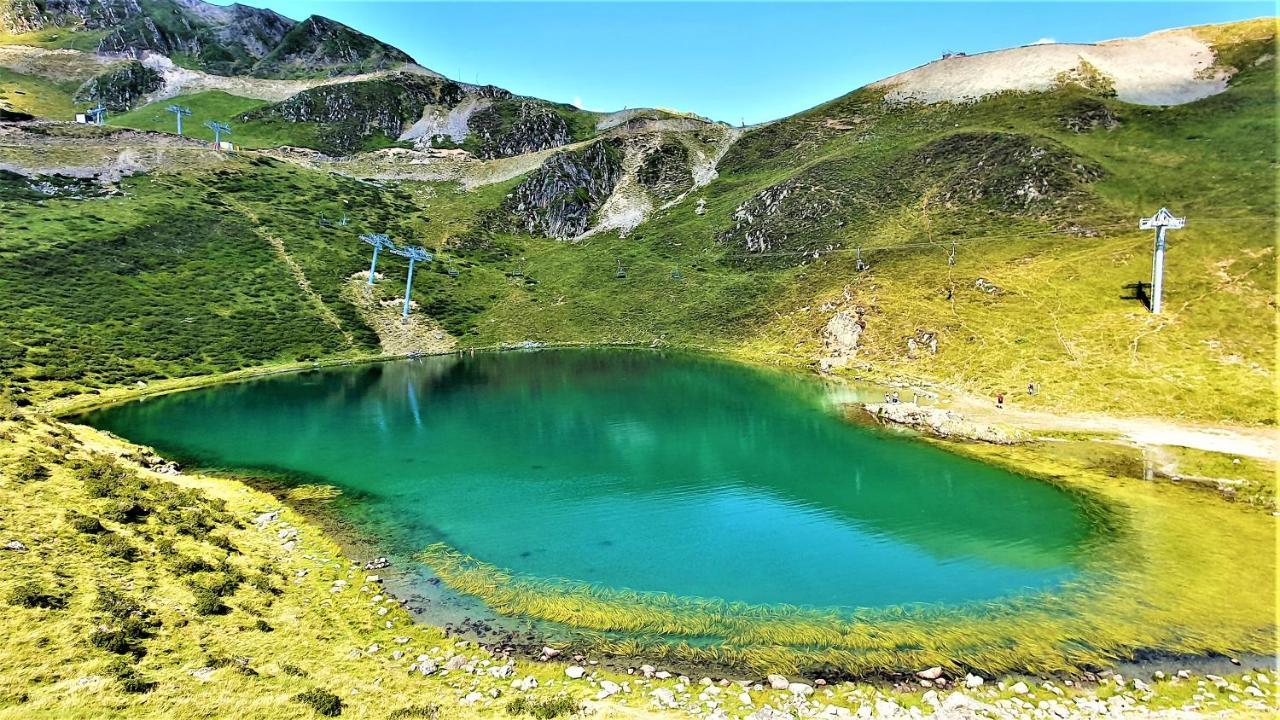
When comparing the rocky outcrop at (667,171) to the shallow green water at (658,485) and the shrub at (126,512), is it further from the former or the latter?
the shrub at (126,512)

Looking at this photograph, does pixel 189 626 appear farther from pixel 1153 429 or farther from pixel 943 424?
pixel 1153 429

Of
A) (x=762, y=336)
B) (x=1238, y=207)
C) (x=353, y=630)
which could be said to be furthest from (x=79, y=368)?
(x=1238, y=207)

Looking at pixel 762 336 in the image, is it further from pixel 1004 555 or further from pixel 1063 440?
pixel 1004 555

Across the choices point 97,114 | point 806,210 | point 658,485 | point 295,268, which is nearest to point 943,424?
point 658,485

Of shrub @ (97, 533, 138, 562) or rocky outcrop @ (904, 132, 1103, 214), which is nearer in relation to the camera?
shrub @ (97, 533, 138, 562)

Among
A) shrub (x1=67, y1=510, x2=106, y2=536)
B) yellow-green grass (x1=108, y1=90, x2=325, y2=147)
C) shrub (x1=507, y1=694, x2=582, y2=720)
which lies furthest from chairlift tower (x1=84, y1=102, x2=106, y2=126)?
shrub (x1=507, y1=694, x2=582, y2=720)

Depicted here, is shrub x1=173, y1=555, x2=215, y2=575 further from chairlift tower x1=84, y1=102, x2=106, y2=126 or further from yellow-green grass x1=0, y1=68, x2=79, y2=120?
yellow-green grass x1=0, y1=68, x2=79, y2=120
